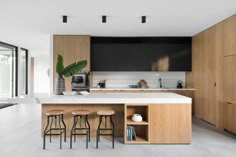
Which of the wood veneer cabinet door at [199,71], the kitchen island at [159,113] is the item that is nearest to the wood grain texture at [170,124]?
the kitchen island at [159,113]

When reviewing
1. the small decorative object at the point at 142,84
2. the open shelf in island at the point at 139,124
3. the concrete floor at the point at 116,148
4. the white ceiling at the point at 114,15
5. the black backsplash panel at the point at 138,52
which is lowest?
the concrete floor at the point at 116,148

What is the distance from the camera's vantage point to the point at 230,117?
173 inches

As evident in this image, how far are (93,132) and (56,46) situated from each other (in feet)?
10.8

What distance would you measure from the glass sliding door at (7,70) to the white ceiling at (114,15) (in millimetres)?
2332

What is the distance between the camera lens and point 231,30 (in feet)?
14.3

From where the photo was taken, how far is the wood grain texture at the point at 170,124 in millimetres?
3680

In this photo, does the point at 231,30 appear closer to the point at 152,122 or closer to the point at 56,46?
the point at 152,122

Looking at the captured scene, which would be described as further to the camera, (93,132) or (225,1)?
(93,132)

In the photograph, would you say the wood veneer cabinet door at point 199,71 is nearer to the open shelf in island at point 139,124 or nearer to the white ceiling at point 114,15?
the white ceiling at point 114,15

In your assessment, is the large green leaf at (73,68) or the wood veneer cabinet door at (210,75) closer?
the large green leaf at (73,68)

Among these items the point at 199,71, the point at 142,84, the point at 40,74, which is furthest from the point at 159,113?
the point at 40,74

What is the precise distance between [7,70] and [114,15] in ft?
19.9

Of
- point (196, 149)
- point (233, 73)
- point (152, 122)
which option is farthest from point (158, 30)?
point (196, 149)

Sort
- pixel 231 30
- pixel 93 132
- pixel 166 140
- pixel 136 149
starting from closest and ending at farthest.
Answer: pixel 136 149, pixel 166 140, pixel 93 132, pixel 231 30
